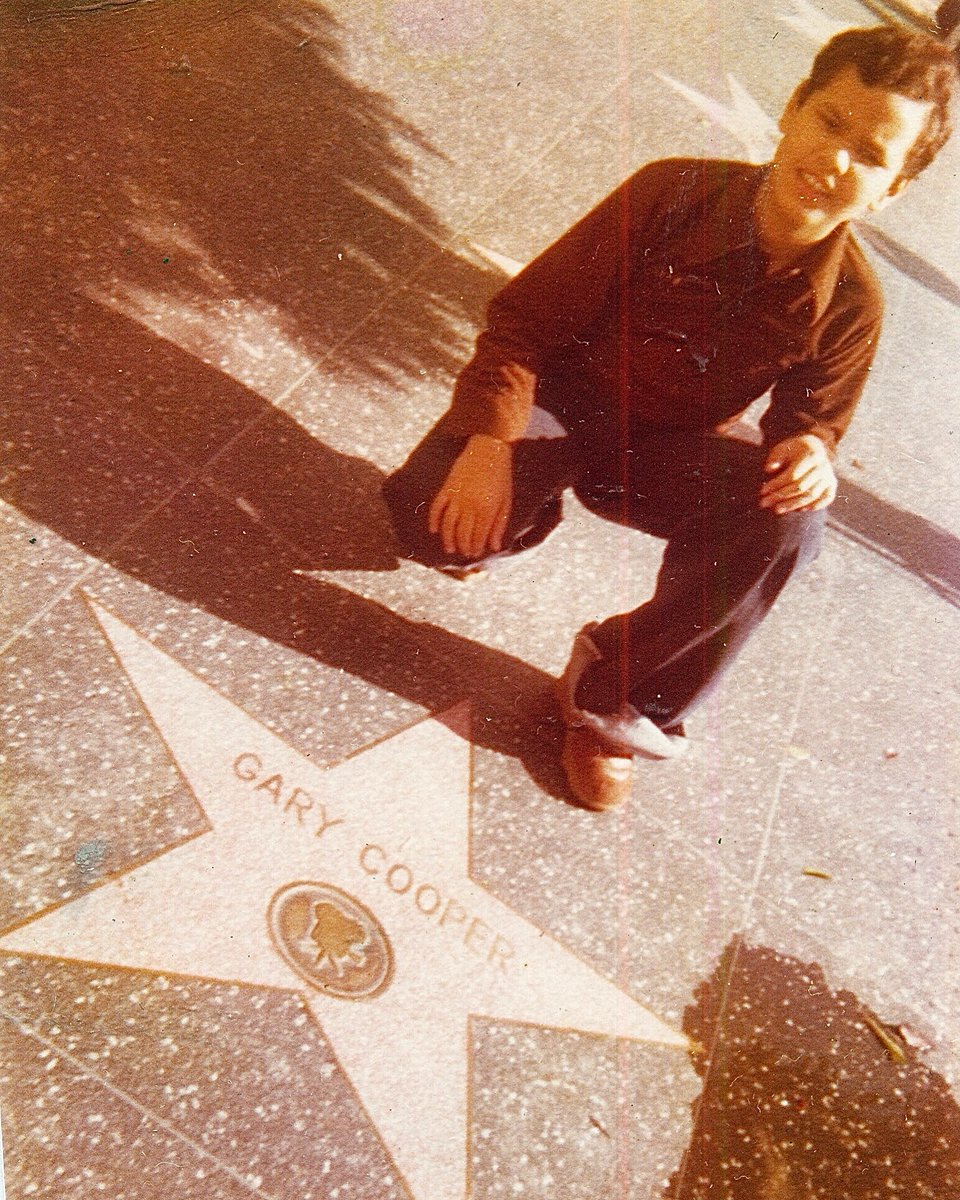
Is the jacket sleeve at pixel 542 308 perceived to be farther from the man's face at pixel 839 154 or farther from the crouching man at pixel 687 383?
the man's face at pixel 839 154

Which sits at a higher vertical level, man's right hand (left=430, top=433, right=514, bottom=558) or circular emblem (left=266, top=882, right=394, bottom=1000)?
man's right hand (left=430, top=433, right=514, bottom=558)

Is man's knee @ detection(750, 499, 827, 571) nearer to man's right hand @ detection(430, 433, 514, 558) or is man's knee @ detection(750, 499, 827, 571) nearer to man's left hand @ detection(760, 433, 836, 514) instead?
man's left hand @ detection(760, 433, 836, 514)

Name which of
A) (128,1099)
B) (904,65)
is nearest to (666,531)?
(904,65)

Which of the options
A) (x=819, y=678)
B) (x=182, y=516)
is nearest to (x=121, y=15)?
(x=182, y=516)

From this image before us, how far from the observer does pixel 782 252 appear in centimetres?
204

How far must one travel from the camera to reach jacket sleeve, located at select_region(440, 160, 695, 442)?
205 cm

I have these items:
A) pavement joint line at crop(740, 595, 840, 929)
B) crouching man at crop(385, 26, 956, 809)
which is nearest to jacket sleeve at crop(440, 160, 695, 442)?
crouching man at crop(385, 26, 956, 809)

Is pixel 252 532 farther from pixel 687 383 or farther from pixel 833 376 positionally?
pixel 833 376

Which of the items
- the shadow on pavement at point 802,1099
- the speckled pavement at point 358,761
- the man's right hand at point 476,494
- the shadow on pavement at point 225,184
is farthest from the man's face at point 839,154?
the shadow on pavement at point 802,1099

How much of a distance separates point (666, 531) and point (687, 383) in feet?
1.25

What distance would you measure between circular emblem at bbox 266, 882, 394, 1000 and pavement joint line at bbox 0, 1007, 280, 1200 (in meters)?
0.36

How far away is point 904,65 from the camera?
1781 millimetres

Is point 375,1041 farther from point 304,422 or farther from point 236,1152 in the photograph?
point 304,422

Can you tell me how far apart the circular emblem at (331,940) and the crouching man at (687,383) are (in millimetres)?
664
